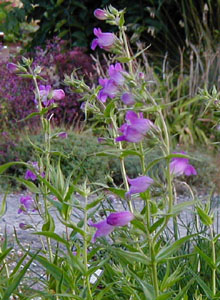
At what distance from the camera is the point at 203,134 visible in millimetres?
6930

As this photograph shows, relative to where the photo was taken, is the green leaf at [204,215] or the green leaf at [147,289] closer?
the green leaf at [147,289]

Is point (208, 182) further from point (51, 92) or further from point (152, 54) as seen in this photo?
point (51, 92)

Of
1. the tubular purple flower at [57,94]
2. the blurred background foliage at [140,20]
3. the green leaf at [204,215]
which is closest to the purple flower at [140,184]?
the green leaf at [204,215]

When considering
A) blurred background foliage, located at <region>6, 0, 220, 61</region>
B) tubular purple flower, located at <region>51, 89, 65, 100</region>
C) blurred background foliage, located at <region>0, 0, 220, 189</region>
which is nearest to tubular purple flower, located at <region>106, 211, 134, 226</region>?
tubular purple flower, located at <region>51, 89, 65, 100</region>

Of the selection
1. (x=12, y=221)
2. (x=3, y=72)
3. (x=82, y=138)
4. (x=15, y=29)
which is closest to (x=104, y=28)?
(x=15, y=29)

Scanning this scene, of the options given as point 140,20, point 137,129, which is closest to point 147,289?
point 137,129

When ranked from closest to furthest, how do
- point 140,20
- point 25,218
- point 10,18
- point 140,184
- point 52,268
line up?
point 140,184, point 52,268, point 25,218, point 10,18, point 140,20

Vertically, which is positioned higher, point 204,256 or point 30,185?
point 30,185

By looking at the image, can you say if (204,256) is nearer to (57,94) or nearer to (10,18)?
(57,94)

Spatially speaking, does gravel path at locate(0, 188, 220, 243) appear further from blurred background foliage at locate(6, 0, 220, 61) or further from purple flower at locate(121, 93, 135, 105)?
blurred background foliage at locate(6, 0, 220, 61)

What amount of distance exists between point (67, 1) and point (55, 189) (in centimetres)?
745

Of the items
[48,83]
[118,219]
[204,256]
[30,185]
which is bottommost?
[48,83]

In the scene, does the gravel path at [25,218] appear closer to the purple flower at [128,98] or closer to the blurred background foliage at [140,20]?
the purple flower at [128,98]

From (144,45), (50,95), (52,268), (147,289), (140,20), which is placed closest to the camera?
(147,289)
